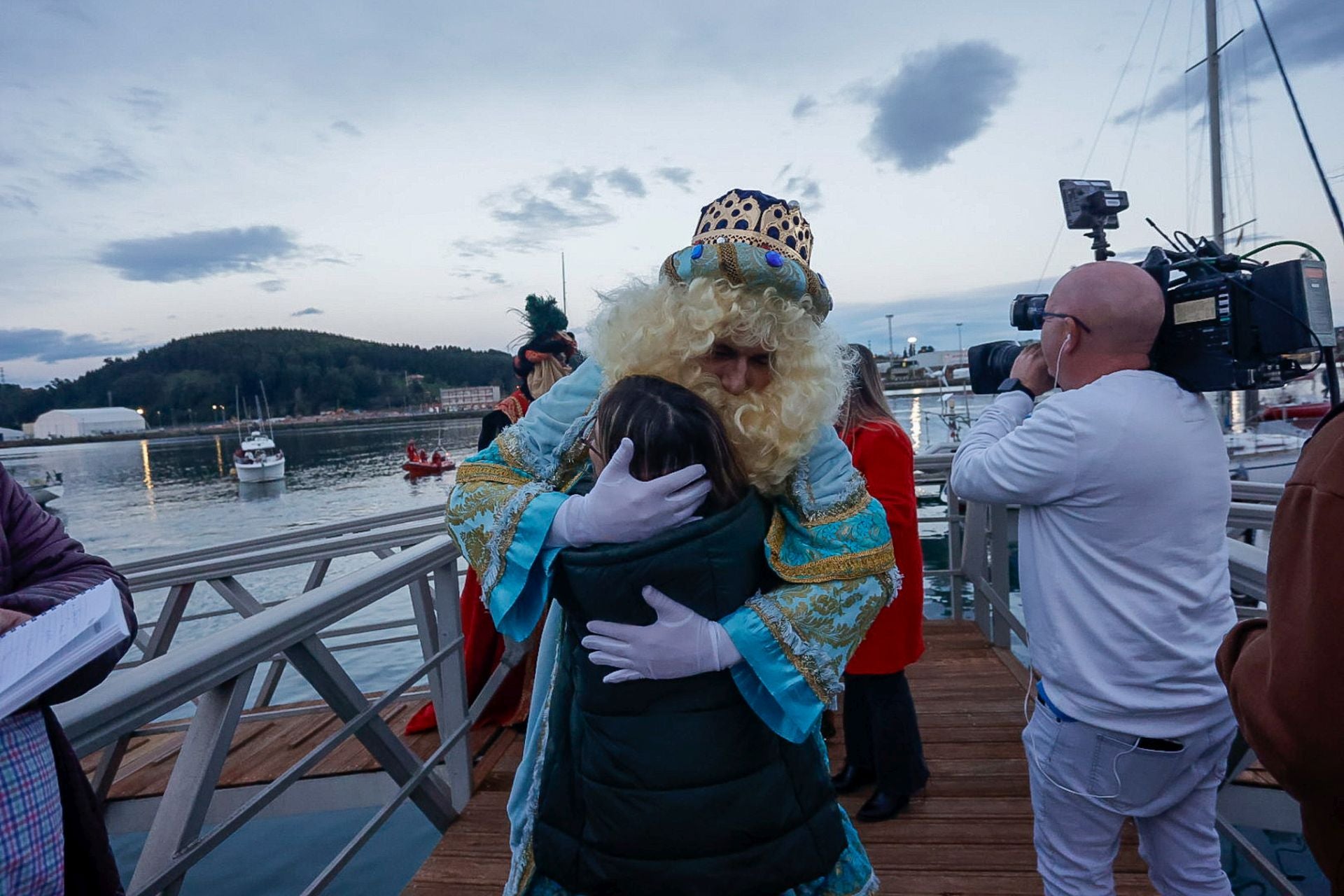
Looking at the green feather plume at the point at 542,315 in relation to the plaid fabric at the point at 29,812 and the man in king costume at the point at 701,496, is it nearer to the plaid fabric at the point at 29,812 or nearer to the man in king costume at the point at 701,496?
the man in king costume at the point at 701,496

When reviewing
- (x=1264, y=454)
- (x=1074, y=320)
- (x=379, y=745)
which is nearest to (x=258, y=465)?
(x=1264, y=454)

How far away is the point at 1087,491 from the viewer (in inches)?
57.5

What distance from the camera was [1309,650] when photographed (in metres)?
0.68

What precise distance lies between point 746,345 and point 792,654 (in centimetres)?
52

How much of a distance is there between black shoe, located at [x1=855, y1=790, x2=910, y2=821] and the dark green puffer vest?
1.46 m

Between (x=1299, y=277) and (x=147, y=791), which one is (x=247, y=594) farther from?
(x=1299, y=277)

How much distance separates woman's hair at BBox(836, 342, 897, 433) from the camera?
2.39 meters

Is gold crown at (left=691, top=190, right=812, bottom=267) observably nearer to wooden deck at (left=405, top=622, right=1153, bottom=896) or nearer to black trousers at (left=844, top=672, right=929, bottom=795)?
black trousers at (left=844, top=672, right=929, bottom=795)

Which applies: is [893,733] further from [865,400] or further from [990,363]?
[990,363]

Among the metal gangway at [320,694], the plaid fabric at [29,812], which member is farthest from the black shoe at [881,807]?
the plaid fabric at [29,812]

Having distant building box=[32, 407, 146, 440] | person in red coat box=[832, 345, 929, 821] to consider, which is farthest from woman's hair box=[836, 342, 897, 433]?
distant building box=[32, 407, 146, 440]

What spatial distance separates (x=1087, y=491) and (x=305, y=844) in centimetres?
450

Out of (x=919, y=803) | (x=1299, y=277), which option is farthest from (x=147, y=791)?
(x=1299, y=277)

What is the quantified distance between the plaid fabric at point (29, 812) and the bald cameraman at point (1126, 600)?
174 cm
